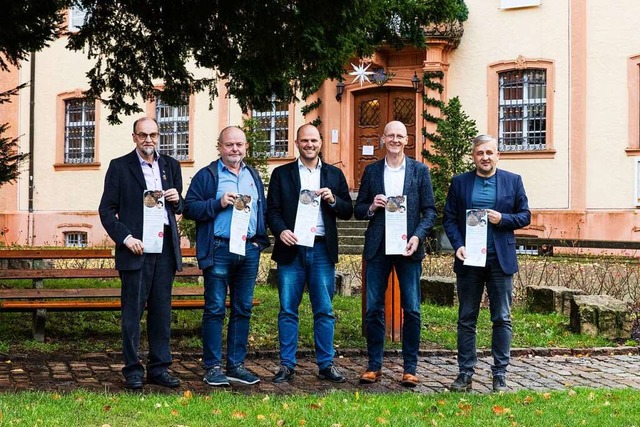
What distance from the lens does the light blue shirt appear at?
739 cm

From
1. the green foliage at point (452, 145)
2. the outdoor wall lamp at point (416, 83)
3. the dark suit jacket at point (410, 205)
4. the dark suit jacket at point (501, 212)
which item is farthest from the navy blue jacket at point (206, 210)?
the outdoor wall lamp at point (416, 83)

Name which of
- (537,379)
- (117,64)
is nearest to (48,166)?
(117,64)

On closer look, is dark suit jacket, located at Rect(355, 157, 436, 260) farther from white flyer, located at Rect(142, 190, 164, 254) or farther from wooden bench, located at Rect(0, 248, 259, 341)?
wooden bench, located at Rect(0, 248, 259, 341)

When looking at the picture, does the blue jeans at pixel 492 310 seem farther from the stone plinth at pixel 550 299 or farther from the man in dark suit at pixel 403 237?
the stone plinth at pixel 550 299

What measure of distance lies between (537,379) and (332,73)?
3700 mm

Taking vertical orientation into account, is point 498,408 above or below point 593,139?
below

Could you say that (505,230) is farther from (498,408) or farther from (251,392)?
(251,392)

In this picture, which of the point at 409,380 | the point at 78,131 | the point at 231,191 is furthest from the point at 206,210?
the point at 78,131

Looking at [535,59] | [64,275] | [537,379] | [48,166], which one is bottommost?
[537,379]

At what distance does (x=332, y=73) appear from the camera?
10.1m

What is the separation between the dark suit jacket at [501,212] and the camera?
722 cm

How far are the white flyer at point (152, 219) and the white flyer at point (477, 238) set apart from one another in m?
2.12

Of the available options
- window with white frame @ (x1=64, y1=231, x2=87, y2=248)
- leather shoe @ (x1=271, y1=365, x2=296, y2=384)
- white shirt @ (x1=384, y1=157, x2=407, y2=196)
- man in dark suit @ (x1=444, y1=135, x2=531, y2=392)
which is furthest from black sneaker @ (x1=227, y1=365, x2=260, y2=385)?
window with white frame @ (x1=64, y1=231, x2=87, y2=248)

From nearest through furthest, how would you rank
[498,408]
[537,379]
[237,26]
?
[498,408], [537,379], [237,26]
